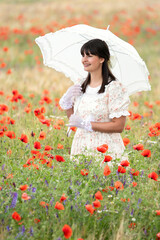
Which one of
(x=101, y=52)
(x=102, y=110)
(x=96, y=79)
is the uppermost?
(x=101, y=52)

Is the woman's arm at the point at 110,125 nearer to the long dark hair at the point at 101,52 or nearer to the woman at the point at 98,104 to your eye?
the woman at the point at 98,104

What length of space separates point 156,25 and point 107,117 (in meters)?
16.8

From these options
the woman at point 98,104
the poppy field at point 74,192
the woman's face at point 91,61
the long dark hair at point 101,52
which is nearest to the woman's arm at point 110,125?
the woman at point 98,104

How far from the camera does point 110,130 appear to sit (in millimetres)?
3469

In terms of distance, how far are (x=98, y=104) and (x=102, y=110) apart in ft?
0.24

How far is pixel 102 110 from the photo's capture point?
3535mm

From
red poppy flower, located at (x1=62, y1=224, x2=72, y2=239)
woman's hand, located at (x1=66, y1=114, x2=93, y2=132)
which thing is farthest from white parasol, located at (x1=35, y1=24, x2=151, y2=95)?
red poppy flower, located at (x1=62, y1=224, x2=72, y2=239)

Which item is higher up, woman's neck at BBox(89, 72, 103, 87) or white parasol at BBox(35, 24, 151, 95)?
white parasol at BBox(35, 24, 151, 95)

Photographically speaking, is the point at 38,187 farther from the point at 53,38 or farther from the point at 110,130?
the point at 53,38

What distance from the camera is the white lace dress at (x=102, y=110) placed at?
3.45m

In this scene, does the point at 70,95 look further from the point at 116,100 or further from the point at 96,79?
the point at 116,100

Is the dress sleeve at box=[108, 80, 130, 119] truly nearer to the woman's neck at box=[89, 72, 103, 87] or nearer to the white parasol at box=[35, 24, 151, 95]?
the woman's neck at box=[89, 72, 103, 87]

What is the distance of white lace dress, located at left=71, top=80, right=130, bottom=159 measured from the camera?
3447 millimetres

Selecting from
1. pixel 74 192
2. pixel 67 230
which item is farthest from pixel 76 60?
pixel 67 230
